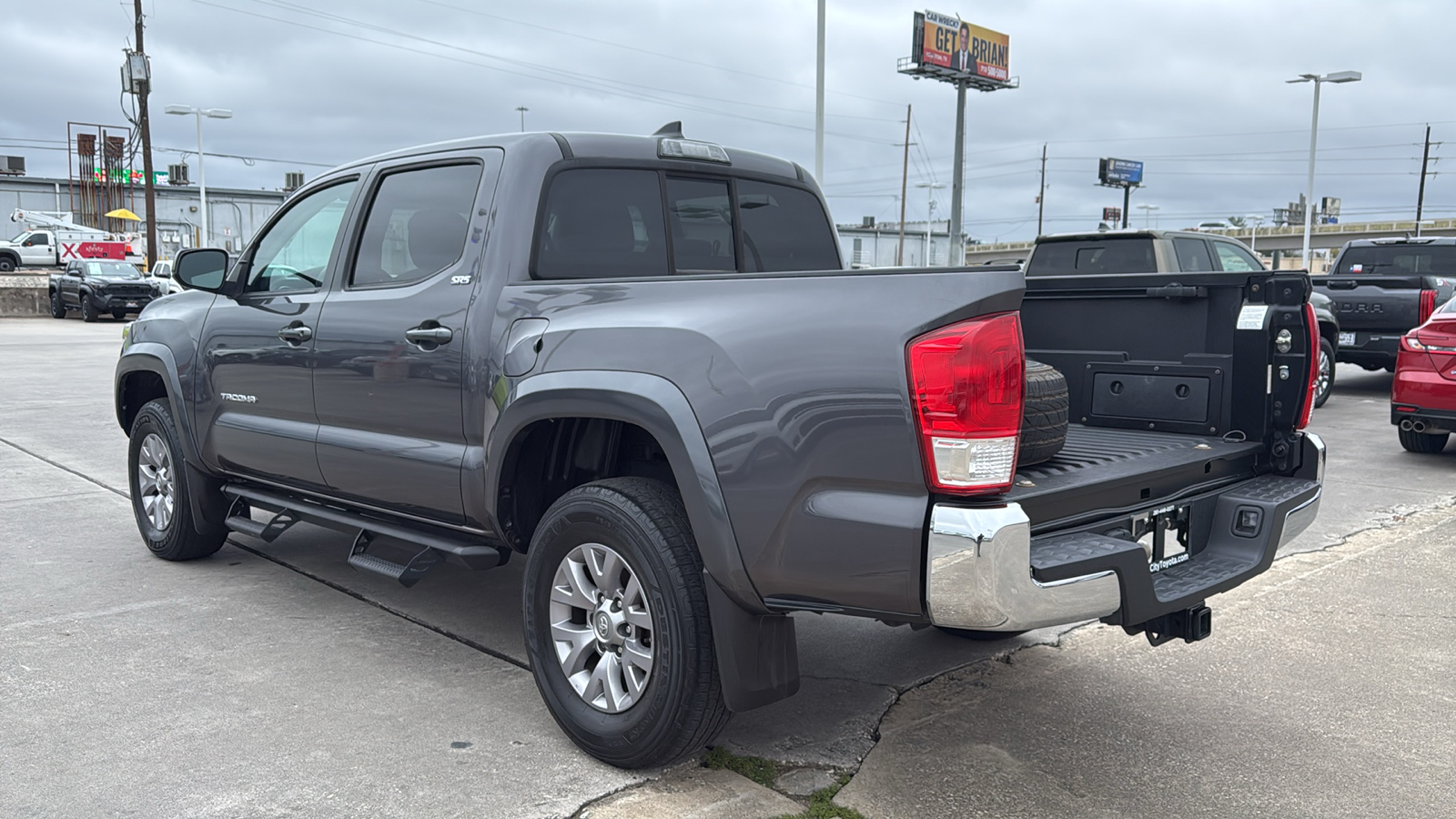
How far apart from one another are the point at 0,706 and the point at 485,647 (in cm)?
163

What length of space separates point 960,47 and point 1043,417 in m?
76.1

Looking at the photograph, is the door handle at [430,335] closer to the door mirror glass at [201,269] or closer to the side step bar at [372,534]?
the side step bar at [372,534]

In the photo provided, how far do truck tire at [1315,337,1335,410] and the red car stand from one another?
1983mm

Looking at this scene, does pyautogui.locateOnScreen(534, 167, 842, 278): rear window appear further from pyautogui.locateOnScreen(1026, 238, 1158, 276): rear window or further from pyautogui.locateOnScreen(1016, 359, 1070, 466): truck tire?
pyautogui.locateOnScreen(1026, 238, 1158, 276): rear window

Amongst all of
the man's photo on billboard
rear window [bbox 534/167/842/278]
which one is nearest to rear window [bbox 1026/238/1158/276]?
rear window [bbox 534/167/842/278]

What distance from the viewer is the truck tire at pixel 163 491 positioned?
5551 millimetres

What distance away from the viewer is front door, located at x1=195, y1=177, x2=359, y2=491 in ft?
15.2

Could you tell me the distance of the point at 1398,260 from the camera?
14.2 meters

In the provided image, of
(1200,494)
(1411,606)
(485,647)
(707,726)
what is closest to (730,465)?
(707,726)

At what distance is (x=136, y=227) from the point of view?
5750 centimetres

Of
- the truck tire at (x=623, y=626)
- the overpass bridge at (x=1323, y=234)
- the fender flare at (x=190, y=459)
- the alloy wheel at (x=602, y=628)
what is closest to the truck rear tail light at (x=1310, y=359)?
the truck tire at (x=623, y=626)

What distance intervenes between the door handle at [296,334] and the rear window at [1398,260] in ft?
42.8

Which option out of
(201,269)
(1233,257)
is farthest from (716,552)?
(1233,257)

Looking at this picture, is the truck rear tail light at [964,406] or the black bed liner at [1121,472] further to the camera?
the black bed liner at [1121,472]
